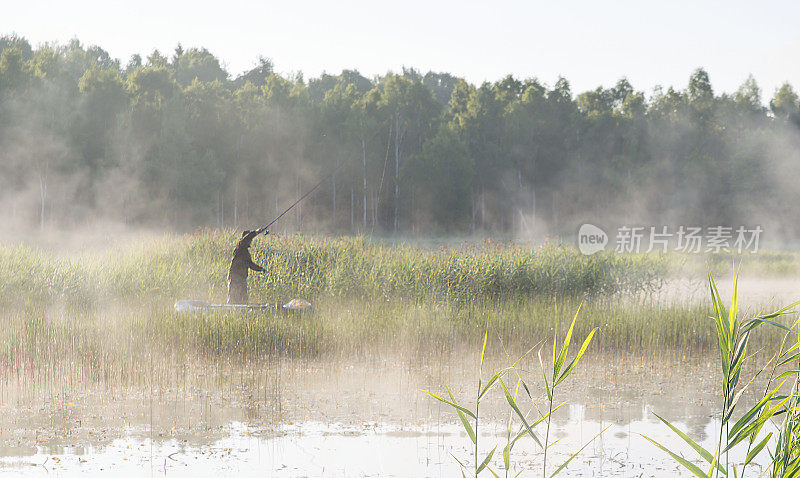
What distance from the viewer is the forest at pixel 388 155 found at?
38.2m

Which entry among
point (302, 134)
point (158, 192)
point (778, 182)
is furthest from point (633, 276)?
point (778, 182)

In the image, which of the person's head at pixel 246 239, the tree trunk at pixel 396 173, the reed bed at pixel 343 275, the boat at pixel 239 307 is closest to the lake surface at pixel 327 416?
the boat at pixel 239 307

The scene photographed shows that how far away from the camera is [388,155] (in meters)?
40.9

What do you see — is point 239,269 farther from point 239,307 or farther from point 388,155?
point 388,155

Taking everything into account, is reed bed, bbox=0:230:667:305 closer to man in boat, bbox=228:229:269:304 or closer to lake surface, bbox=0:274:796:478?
man in boat, bbox=228:229:269:304

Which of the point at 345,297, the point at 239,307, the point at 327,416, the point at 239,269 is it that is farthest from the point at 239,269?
the point at 327,416

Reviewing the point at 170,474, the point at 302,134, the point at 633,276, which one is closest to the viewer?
the point at 170,474

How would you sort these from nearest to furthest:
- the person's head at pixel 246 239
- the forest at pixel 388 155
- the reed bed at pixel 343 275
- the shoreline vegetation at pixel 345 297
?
1. the shoreline vegetation at pixel 345 297
2. the person's head at pixel 246 239
3. the reed bed at pixel 343 275
4. the forest at pixel 388 155

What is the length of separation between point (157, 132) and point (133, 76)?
4.18 meters

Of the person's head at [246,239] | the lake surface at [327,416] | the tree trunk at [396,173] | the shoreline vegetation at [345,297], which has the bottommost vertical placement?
the lake surface at [327,416]

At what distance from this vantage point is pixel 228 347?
8.62 meters

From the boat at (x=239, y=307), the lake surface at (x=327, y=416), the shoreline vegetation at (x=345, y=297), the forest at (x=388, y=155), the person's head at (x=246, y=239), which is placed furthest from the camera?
the forest at (x=388, y=155)

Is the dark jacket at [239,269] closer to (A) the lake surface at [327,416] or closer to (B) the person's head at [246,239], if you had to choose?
(B) the person's head at [246,239]

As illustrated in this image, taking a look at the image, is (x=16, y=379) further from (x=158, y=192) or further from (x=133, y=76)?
(x=133, y=76)
